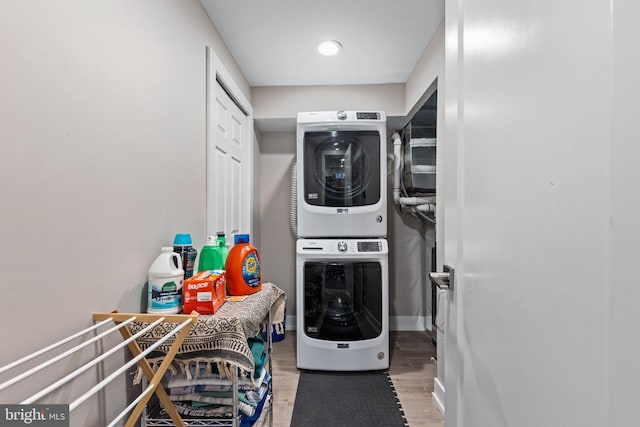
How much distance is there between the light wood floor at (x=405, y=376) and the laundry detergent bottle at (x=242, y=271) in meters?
0.89

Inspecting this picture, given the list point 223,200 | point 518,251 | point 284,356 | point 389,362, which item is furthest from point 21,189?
point 389,362

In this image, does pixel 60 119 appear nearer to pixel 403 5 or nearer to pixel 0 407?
pixel 0 407

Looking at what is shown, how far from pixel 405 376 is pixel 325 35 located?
238 centimetres

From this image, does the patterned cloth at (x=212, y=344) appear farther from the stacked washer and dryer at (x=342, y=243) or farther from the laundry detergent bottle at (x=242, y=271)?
the stacked washer and dryer at (x=342, y=243)

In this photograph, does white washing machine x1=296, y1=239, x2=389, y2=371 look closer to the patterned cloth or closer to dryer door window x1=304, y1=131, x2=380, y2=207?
dryer door window x1=304, y1=131, x2=380, y2=207

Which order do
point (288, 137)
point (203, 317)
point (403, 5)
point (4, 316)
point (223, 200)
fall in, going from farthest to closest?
point (288, 137)
point (223, 200)
point (403, 5)
point (203, 317)
point (4, 316)

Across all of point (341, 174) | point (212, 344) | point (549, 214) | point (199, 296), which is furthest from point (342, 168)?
point (549, 214)

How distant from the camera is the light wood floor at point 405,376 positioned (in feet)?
5.93

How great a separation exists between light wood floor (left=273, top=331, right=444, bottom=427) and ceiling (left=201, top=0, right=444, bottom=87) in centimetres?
228

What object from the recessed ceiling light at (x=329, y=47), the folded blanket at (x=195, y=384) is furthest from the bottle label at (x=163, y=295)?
the recessed ceiling light at (x=329, y=47)

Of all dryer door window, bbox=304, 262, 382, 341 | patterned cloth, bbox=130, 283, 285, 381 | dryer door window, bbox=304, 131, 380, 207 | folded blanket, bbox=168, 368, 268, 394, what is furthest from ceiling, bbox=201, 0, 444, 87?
folded blanket, bbox=168, 368, 268, 394

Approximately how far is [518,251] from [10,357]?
103cm

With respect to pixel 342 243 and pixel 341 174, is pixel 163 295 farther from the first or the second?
pixel 341 174

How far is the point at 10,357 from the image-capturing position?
2.17 feet
